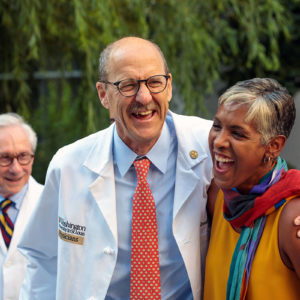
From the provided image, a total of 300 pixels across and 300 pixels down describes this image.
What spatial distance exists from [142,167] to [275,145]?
0.68 m

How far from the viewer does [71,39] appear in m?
5.23

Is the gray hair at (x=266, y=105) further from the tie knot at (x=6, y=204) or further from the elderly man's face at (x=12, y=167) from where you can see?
the tie knot at (x=6, y=204)

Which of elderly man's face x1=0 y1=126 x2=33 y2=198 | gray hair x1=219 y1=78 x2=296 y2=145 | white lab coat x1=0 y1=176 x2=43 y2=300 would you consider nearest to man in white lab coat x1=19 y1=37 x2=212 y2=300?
gray hair x1=219 y1=78 x2=296 y2=145

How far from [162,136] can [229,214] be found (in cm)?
59

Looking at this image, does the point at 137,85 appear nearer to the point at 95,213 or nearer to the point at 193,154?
the point at 193,154

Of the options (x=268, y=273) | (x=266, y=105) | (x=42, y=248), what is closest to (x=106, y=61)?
(x=266, y=105)

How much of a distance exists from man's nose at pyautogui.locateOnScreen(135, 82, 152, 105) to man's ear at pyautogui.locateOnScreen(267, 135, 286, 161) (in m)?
0.60

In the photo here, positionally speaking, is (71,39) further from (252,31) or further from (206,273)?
(206,273)

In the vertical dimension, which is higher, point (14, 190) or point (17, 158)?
point (17, 158)

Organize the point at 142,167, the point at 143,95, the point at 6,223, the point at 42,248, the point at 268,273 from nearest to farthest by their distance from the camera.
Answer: the point at 268,273 < the point at 143,95 < the point at 142,167 < the point at 42,248 < the point at 6,223

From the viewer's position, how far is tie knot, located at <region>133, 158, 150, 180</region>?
2.76 m

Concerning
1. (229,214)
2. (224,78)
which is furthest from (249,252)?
(224,78)

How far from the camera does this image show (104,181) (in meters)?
2.80

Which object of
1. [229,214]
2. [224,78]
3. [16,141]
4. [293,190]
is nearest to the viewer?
[293,190]
